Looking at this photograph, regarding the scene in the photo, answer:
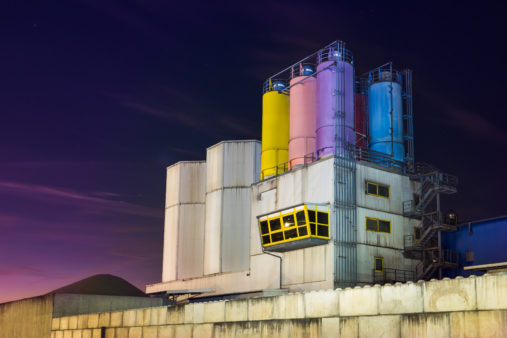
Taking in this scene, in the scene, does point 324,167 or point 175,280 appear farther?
point 175,280

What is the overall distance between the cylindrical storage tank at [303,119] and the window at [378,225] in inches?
268

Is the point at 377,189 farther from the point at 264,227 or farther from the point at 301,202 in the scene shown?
the point at 264,227

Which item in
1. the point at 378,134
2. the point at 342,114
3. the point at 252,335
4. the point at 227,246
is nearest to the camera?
the point at 252,335

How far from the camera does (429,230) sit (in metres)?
44.1

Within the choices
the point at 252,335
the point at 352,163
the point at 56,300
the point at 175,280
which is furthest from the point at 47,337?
the point at 352,163

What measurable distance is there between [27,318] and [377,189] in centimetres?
3187

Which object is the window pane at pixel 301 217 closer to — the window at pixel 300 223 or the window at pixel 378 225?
the window at pixel 300 223

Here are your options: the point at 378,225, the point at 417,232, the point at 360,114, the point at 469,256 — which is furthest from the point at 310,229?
the point at 360,114

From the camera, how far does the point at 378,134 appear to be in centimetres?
4819

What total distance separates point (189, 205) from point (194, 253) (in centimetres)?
514

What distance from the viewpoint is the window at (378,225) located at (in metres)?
42.4

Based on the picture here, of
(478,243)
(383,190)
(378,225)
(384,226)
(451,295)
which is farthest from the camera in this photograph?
(383,190)

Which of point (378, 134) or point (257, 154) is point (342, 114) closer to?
point (378, 134)

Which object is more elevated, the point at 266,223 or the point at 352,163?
the point at 352,163
